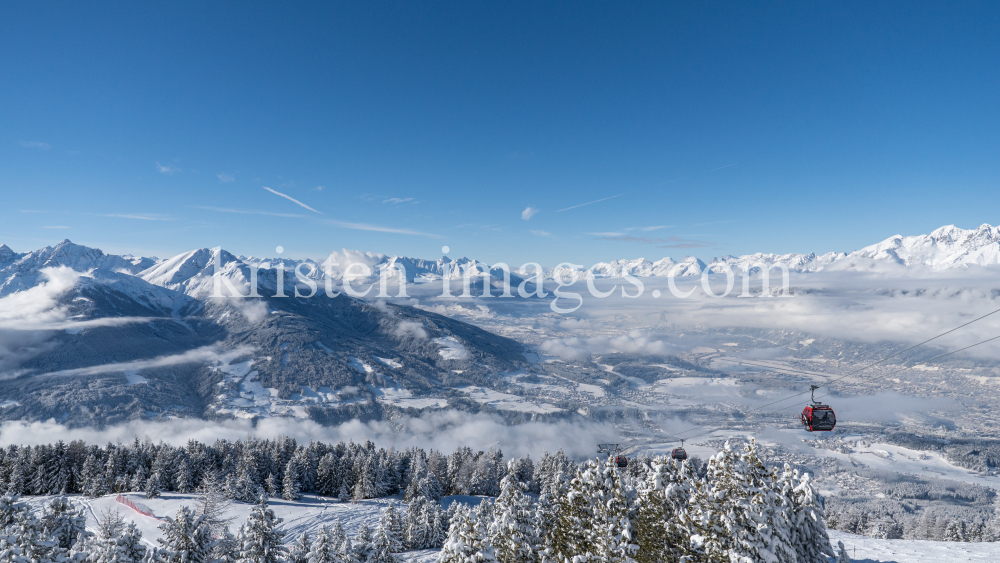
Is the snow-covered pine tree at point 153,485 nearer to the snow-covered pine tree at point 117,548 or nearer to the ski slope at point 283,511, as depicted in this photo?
the ski slope at point 283,511

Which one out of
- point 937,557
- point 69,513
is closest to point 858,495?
point 937,557

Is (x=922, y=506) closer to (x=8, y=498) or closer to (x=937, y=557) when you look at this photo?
(x=937, y=557)

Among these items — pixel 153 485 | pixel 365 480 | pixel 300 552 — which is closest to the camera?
pixel 300 552

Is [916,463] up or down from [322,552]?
down

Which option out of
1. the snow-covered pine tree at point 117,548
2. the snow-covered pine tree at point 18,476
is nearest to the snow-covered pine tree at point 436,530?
the snow-covered pine tree at point 117,548

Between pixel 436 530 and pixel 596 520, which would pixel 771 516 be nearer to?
pixel 596 520

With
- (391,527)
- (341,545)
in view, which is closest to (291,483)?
(391,527)
